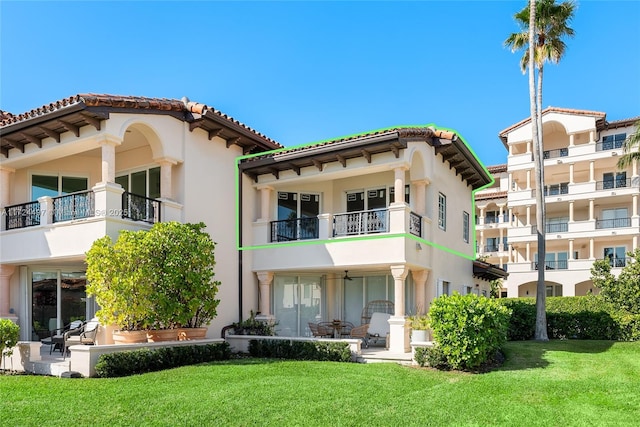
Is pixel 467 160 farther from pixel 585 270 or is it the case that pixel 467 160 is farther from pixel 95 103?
pixel 585 270

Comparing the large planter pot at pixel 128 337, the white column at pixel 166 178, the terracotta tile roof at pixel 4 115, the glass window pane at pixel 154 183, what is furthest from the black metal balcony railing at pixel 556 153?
the large planter pot at pixel 128 337

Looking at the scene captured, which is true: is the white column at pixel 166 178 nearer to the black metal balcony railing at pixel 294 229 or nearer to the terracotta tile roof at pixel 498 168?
the black metal balcony railing at pixel 294 229

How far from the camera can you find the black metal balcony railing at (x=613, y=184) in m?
42.6

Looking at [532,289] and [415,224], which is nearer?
[415,224]

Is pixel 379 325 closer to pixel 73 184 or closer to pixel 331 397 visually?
pixel 331 397

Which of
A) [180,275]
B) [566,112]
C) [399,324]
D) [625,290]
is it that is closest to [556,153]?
[566,112]

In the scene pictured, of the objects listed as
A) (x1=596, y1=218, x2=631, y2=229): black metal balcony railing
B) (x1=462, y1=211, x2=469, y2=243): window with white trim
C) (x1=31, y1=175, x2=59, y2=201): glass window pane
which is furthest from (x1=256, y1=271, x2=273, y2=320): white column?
(x1=596, y1=218, x2=631, y2=229): black metal balcony railing

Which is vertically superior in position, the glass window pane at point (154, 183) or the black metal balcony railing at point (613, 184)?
the black metal balcony railing at point (613, 184)

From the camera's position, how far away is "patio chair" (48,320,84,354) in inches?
584

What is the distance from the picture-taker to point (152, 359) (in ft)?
42.5

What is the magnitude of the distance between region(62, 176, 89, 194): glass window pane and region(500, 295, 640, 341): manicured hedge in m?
15.9

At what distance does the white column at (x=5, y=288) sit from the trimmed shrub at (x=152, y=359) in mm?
6620

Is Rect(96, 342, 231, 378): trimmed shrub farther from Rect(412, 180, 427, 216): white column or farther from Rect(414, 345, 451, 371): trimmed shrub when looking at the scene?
Rect(412, 180, 427, 216): white column

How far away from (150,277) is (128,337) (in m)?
1.65
